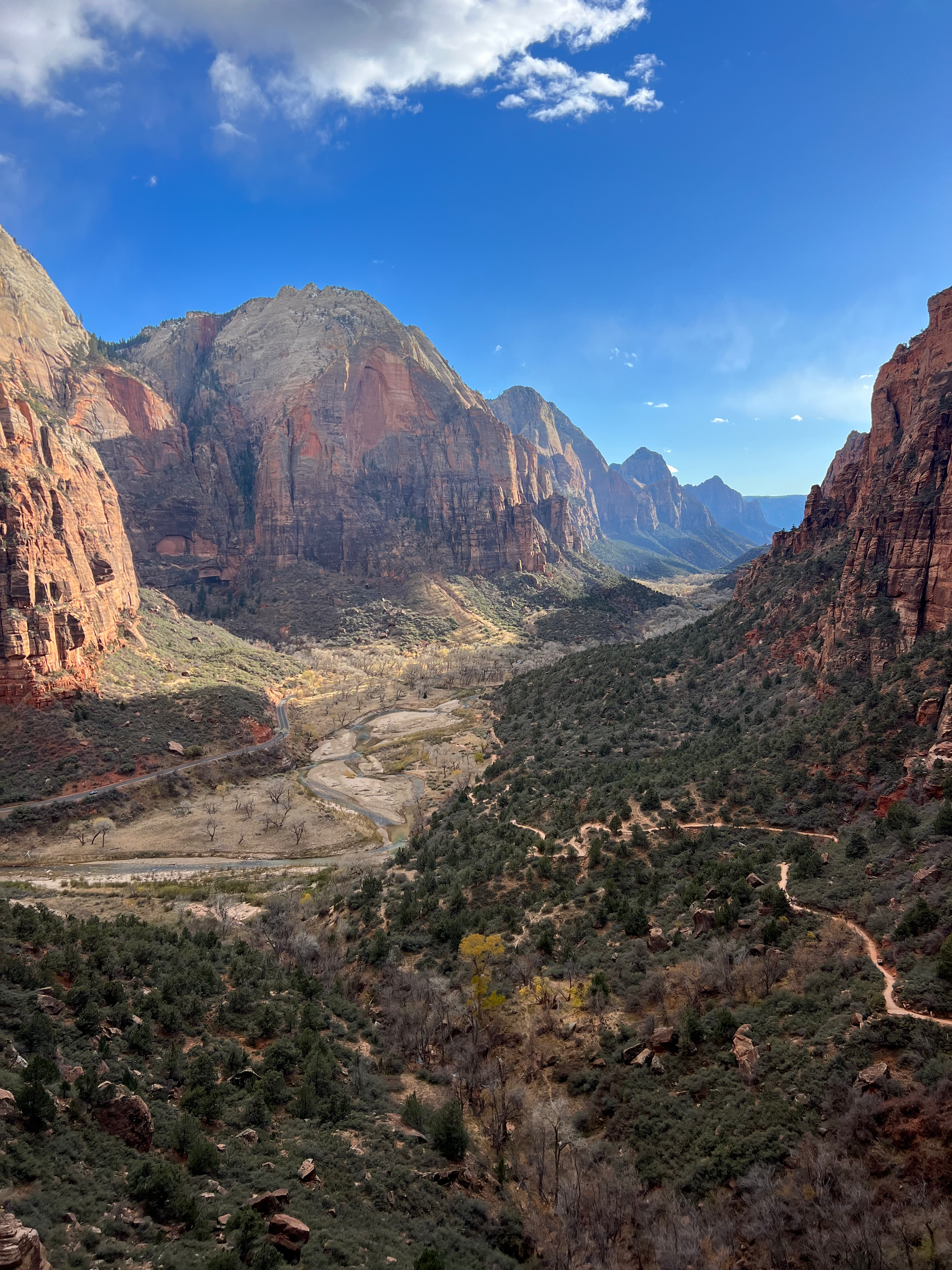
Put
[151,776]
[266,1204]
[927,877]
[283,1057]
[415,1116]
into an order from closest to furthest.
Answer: [266,1204] < [415,1116] < [283,1057] < [927,877] < [151,776]

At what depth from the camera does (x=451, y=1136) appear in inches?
826

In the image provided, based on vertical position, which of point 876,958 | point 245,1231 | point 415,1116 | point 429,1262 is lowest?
point 415,1116

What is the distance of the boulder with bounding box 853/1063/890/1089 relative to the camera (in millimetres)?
16438

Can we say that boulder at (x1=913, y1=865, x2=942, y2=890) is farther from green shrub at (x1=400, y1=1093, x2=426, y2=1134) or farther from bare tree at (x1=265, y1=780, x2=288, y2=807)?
bare tree at (x1=265, y1=780, x2=288, y2=807)

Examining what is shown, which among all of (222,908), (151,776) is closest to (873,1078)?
(222,908)

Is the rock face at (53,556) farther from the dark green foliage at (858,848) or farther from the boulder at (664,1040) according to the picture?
the dark green foliage at (858,848)

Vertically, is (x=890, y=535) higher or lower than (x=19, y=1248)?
higher

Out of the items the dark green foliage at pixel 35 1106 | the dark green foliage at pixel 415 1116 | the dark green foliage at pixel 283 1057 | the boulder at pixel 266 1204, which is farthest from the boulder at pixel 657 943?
the dark green foliage at pixel 35 1106

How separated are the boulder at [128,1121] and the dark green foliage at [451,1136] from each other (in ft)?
30.6

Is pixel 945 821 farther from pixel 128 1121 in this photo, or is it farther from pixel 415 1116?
pixel 128 1121

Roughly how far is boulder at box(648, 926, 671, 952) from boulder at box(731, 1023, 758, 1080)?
321 inches

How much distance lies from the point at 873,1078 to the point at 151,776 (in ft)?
265

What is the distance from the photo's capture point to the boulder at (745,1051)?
20.3m

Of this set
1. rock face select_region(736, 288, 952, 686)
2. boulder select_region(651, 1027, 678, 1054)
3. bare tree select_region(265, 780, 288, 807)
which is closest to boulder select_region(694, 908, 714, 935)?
boulder select_region(651, 1027, 678, 1054)
